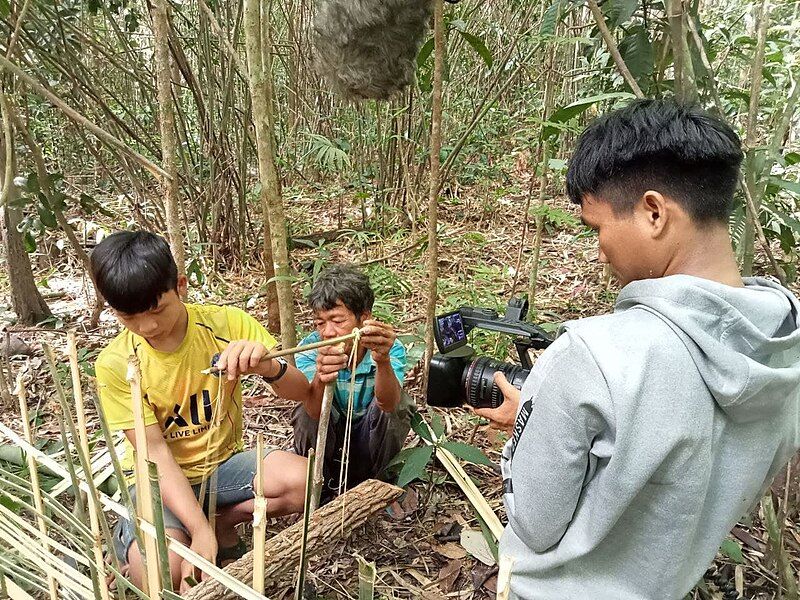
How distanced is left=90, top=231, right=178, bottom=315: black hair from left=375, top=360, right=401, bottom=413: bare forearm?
22.3 inches

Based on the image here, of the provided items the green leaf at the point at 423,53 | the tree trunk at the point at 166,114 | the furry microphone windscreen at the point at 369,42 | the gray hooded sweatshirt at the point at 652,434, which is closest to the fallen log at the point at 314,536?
the gray hooded sweatshirt at the point at 652,434

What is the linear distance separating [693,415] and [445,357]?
2.07ft

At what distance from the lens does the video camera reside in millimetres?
1172

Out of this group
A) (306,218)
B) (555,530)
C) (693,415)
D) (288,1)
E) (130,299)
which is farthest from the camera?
(306,218)

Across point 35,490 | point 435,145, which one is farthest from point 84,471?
point 435,145

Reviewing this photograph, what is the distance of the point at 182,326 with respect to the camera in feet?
4.87

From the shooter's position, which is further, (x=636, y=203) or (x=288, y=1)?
(x=288, y=1)

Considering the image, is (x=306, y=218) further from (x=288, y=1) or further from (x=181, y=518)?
(x=181, y=518)

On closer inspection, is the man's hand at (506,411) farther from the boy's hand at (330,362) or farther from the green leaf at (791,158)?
the green leaf at (791,158)

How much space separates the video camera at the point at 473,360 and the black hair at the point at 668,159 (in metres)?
0.44

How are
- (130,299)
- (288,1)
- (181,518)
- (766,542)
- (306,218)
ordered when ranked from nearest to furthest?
(130,299)
(181,518)
(766,542)
(288,1)
(306,218)

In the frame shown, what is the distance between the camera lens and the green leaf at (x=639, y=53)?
64.0 inches

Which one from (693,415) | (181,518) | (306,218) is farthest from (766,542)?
(306,218)

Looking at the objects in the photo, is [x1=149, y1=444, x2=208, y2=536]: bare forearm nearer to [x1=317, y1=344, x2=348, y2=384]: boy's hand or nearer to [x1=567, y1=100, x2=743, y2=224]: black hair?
[x1=317, y1=344, x2=348, y2=384]: boy's hand
